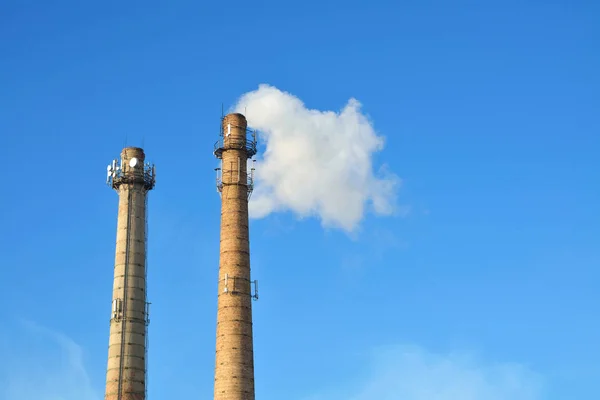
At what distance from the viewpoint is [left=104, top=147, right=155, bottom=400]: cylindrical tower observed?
201 ft

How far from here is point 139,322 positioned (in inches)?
2482

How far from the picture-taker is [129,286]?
63.3 m

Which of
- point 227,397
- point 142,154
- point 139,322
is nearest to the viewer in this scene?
point 227,397

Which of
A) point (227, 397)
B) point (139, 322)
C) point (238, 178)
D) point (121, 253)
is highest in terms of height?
point (238, 178)

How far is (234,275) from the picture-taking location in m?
Result: 62.5

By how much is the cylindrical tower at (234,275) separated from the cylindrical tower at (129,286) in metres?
5.46

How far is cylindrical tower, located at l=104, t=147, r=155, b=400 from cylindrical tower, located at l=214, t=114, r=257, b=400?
215 inches

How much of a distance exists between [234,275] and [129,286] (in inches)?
283

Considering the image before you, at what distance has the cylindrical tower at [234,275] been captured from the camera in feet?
196

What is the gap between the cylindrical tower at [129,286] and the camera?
6131 cm

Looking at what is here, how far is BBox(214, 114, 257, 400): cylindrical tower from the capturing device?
5984 centimetres

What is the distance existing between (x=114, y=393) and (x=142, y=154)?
17144mm

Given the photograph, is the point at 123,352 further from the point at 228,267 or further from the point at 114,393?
the point at 228,267

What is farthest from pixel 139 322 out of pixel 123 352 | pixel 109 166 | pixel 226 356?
pixel 109 166
